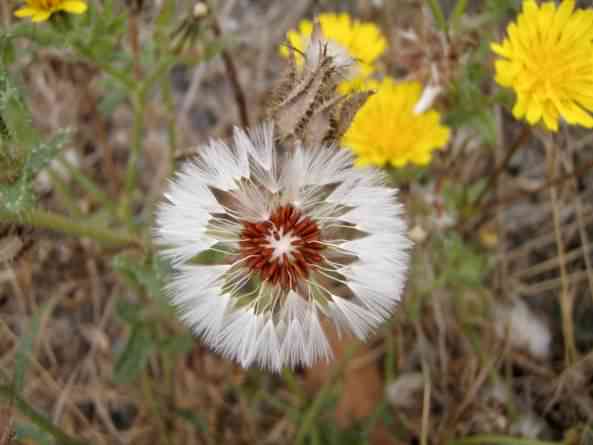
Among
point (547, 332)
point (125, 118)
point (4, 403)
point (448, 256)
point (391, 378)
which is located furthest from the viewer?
point (125, 118)

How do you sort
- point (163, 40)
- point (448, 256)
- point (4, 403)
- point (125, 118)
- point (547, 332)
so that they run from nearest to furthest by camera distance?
1. point (4, 403)
2. point (163, 40)
3. point (448, 256)
4. point (547, 332)
5. point (125, 118)

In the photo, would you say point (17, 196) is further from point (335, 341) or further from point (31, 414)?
point (335, 341)

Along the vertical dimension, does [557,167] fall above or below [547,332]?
above

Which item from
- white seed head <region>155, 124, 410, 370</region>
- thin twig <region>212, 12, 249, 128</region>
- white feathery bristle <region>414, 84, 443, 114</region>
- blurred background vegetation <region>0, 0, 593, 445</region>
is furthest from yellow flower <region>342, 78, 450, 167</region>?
white seed head <region>155, 124, 410, 370</region>

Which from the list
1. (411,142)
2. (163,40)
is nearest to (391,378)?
(411,142)

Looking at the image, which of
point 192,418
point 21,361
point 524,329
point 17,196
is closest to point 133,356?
point 192,418

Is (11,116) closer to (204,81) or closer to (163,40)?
(163,40)
